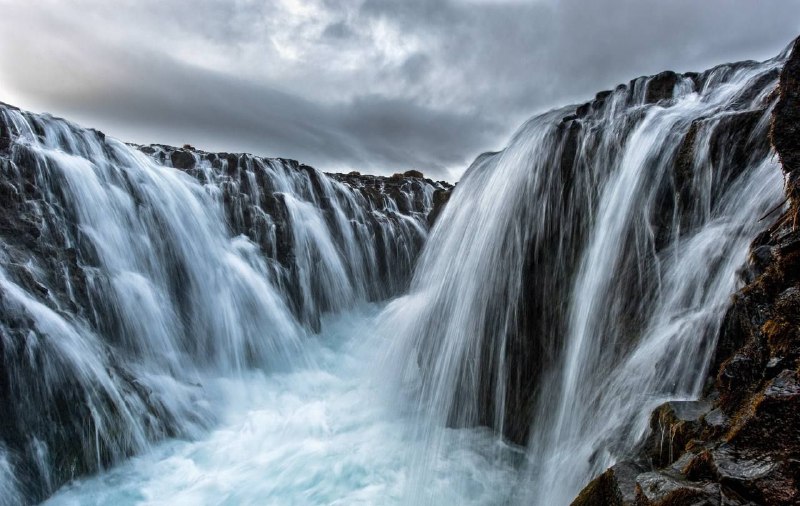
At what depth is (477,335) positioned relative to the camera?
23.5ft

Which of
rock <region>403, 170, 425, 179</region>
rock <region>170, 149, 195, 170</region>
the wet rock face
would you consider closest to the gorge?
the wet rock face

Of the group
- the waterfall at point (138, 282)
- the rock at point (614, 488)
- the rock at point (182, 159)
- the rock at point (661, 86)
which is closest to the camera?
the rock at point (614, 488)

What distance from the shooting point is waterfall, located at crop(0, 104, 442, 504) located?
636 cm

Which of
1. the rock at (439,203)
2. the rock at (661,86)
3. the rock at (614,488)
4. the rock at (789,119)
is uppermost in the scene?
the rock at (661,86)

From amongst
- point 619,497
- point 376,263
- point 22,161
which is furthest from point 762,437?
point 376,263

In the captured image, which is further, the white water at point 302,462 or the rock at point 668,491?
the white water at point 302,462

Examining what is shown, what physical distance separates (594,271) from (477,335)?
218 centimetres

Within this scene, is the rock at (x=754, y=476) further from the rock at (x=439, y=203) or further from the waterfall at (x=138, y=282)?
the rock at (x=439, y=203)

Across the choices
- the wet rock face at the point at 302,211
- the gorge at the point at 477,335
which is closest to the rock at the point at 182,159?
the wet rock face at the point at 302,211

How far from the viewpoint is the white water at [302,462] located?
6.24 m

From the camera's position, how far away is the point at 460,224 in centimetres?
886

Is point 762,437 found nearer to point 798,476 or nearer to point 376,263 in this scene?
point 798,476

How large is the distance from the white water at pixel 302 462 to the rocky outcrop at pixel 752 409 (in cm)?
351

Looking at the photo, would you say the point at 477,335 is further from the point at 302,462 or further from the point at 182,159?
the point at 182,159
